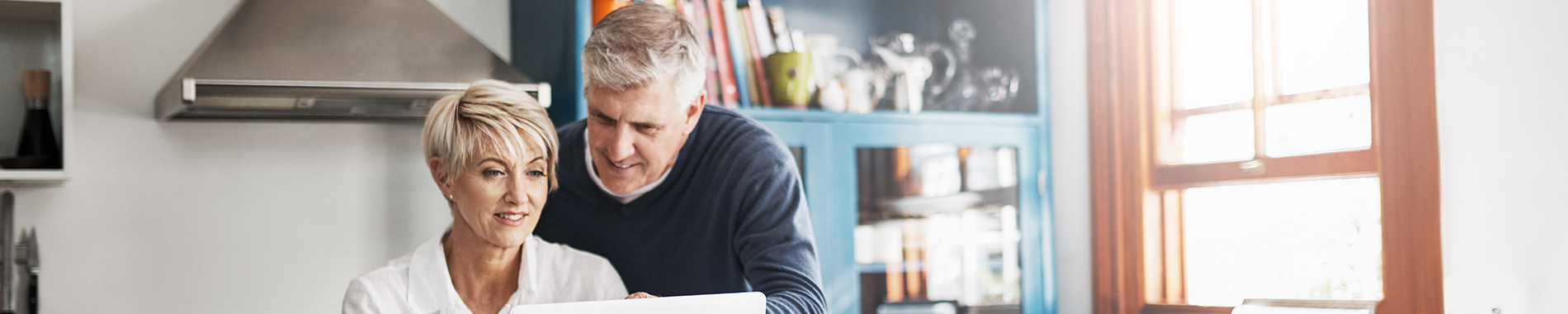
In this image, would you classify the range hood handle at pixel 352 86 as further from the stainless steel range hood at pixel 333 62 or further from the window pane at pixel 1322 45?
the window pane at pixel 1322 45

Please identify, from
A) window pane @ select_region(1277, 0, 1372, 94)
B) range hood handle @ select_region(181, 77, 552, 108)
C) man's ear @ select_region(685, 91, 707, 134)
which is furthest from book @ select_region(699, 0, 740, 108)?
window pane @ select_region(1277, 0, 1372, 94)

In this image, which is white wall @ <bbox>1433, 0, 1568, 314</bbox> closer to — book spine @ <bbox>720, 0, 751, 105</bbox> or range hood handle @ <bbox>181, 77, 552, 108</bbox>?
book spine @ <bbox>720, 0, 751, 105</bbox>

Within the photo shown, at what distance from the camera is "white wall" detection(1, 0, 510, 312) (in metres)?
2.50

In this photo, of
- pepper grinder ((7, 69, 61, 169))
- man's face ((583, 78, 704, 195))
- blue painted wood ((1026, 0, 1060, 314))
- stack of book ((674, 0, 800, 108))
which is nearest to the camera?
man's face ((583, 78, 704, 195))

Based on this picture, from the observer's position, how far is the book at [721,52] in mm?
2619

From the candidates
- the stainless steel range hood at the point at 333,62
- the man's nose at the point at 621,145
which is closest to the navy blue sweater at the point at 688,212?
the man's nose at the point at 621,145

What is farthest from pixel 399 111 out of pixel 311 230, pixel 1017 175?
pixel 1017 175

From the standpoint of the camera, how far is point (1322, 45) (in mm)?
2338

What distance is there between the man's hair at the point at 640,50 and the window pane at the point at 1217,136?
4.83 feet

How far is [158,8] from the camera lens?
255cm

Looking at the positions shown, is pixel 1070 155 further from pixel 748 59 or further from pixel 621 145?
pixel 621 145

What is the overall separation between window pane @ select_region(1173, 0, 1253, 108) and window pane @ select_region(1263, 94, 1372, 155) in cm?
12

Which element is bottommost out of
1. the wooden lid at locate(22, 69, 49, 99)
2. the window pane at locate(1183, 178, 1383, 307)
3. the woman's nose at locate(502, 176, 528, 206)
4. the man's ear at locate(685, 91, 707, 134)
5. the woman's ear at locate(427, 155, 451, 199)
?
the window pane at locate(1183, 178, 1383, 307)

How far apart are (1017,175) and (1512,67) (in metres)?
1.25
